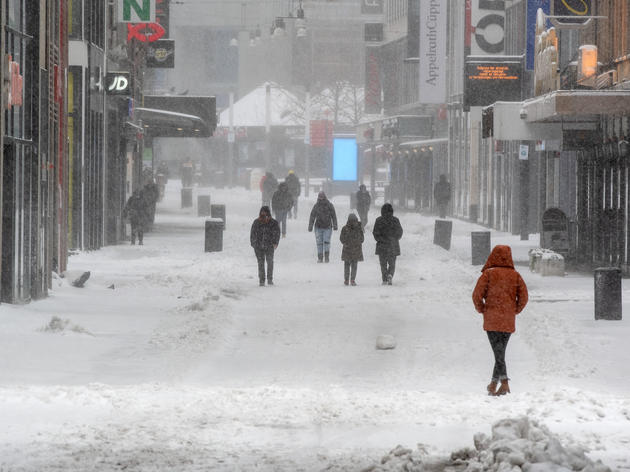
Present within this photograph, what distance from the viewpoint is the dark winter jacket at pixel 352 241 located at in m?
23.0

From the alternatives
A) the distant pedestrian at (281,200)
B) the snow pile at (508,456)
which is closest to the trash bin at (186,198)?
the distant pedestrian at (281,200)

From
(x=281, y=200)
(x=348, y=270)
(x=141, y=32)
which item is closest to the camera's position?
(x=348, y=270)

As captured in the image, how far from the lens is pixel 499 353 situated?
38.9ft

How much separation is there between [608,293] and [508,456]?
9.90 m

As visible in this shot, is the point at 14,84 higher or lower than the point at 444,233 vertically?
higher

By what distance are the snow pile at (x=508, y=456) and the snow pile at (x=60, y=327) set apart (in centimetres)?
765

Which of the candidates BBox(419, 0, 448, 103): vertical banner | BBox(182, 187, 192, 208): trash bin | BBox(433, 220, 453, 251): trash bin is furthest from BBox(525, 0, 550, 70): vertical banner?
BBox(182, 187, 192, 208): trash bin

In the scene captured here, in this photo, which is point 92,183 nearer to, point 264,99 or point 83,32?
point 83,32

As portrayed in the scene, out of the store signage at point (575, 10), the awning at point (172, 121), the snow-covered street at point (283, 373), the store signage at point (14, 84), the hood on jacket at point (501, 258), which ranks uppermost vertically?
the store signage at point (575, 10)

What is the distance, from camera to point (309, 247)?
32469 millimetres

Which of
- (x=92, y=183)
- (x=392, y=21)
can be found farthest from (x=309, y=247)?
(x=392, y=21)

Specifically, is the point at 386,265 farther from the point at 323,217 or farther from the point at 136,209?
the point at 136,209

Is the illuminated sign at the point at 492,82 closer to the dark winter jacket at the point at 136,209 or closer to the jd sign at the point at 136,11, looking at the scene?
the jd sign at the point at 136,11

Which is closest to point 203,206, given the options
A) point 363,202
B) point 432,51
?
point 432,51
